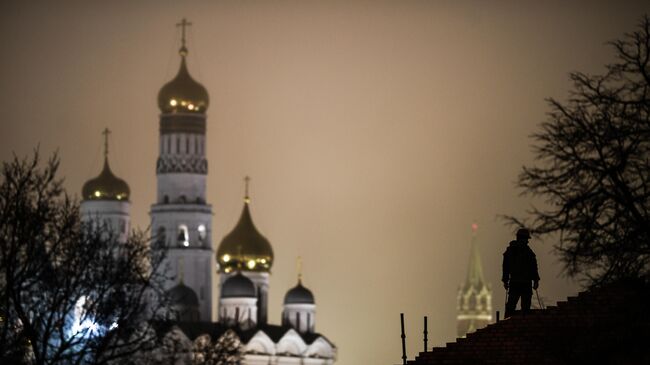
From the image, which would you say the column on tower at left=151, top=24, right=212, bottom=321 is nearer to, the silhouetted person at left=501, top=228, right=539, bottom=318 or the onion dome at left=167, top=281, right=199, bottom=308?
the onion dome at left=167, top=281, right=199, bottom=308

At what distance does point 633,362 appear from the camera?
26.2 meters

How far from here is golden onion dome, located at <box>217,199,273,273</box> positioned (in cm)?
15512

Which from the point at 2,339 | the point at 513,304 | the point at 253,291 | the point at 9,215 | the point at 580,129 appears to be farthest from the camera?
the point at 253,291

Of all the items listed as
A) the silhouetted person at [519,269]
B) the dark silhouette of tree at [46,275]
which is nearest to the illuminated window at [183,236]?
the dark silhouette of tree at [46,275]

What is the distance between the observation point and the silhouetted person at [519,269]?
2916 centimetres

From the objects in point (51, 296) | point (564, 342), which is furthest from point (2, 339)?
point (564, 342)

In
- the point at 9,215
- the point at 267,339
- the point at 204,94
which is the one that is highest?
the point at 204,94

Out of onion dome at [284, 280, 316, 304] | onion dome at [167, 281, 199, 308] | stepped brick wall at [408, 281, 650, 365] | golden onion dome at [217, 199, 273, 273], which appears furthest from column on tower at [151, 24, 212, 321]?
stepped brick wall at [408, 281, 650, 365]

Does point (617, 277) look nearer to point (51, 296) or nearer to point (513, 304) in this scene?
point (513, 304)

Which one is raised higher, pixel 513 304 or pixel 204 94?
pixel 204 94

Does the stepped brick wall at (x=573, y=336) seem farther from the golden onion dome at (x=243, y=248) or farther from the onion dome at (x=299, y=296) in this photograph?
the onion dome at (x=299, y=296)

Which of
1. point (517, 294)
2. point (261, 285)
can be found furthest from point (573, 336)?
point (261, 285)

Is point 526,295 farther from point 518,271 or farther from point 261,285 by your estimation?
point 261,285

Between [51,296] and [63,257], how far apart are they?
304 centimetres
